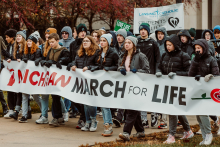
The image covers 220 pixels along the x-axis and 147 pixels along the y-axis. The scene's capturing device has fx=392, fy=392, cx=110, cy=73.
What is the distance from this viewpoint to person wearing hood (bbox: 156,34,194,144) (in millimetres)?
6793

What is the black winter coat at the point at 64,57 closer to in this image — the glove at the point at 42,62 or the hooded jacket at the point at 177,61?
the glove at the point at 42,62

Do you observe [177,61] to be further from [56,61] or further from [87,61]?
[56,61]

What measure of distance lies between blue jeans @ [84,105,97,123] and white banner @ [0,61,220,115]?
24cm

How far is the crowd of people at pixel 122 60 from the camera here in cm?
662

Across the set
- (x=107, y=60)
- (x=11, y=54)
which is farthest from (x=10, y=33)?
(x=107, y=60)

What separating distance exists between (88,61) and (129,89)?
1.20 metres

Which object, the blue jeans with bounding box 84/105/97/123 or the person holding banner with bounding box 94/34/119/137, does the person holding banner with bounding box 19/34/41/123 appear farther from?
the person holding banner with bounding box 94/34/119/137

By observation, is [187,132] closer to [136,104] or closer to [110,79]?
[136,104]

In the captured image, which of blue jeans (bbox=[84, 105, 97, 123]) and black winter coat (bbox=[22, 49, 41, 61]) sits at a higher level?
black winter coat (bbox=[22, 49, 41, 61])

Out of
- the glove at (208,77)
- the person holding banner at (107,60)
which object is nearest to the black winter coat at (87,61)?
the person holding banner at (107,60)

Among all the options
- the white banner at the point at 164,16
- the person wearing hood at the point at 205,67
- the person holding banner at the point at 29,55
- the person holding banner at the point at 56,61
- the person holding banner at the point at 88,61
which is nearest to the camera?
the person wearing hood at the point at 205,67

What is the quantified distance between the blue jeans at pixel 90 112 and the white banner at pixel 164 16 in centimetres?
375

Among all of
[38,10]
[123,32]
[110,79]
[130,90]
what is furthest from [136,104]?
[38,10]

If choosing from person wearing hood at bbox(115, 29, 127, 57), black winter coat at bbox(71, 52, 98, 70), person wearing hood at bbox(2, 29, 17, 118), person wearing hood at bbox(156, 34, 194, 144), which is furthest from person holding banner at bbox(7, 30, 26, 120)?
person wearing hood at bbox(156, 34, 194, 144)
